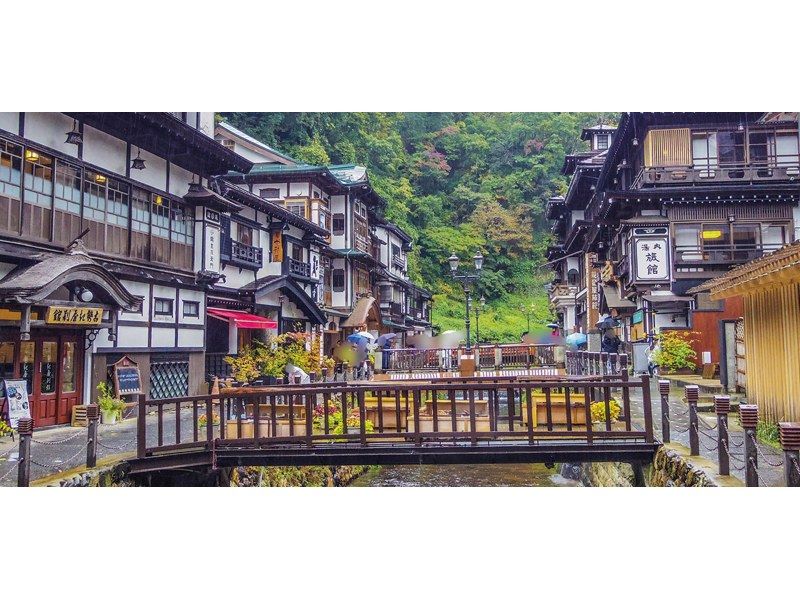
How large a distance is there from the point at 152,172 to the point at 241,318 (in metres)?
4.17

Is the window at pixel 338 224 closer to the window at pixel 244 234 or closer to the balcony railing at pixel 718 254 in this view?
the window at pixel 244 234

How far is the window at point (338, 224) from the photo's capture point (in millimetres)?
22516

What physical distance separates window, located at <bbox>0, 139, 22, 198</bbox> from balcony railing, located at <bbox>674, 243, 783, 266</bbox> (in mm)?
15652

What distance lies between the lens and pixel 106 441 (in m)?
8.71

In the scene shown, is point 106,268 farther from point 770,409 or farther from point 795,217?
point 795,217

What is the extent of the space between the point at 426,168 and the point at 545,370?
23.0 ft

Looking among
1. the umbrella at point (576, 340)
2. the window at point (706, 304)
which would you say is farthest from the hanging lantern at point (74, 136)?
the umbrella at point (576, 340)

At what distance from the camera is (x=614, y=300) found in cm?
2034

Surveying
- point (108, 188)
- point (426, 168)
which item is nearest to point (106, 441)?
point (108, 188)

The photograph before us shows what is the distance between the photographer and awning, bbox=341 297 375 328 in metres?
21.9

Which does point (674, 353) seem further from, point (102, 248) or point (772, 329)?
point (102, 248)

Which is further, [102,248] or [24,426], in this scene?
[102,248]

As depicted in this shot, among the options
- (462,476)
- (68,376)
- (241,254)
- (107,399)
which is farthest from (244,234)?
(462,476)

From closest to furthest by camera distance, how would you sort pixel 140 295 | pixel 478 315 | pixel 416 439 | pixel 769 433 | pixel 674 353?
pixel 416 439, pixel 769 433, pixel 140 295, pixel 674 353, pixel 478 315
